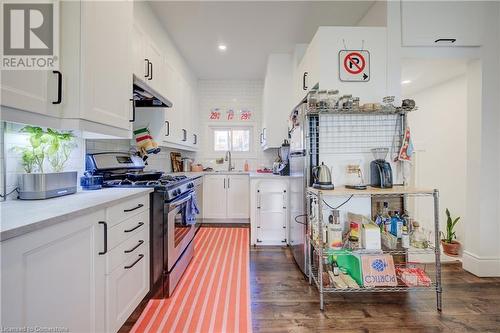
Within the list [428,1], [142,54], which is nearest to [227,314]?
[142,54]

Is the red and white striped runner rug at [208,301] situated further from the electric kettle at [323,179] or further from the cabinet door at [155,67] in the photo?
the cabinet door at [155,67]

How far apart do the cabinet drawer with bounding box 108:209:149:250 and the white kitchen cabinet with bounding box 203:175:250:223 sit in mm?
2437

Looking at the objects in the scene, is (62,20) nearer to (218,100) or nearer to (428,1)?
Answer: (428,1)

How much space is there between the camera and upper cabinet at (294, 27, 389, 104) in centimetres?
210

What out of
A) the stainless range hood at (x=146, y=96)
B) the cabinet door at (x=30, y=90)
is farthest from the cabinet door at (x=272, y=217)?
the cabinet door at (x=30, y=90)

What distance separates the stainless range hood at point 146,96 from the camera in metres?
2.14

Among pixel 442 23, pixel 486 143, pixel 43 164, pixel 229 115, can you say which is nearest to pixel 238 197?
pixel 229 115

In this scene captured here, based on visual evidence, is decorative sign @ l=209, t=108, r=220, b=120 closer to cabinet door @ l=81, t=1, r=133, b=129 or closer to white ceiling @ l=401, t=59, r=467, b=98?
cabinet door @ l=81, t=1, r=133, b=129

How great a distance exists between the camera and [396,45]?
2.16 meters

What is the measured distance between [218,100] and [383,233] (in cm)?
384

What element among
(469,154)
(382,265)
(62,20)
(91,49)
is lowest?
(382,265)

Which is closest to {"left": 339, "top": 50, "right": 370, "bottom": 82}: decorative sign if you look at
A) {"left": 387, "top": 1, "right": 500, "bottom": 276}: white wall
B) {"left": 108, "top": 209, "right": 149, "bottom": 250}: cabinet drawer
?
{"left": 387, "top": 1, "right": 500, "bottom": 276}: white wall

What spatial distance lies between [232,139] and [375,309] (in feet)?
12.4

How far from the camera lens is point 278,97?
146 inches
